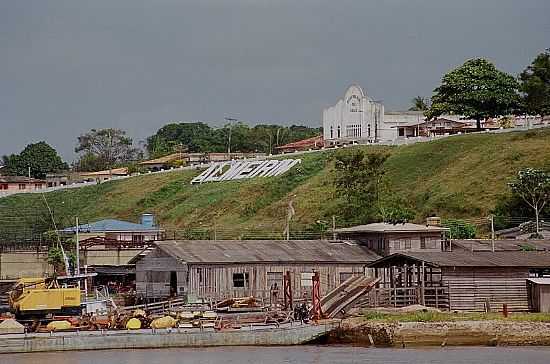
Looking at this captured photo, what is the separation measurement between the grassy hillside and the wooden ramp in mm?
33774

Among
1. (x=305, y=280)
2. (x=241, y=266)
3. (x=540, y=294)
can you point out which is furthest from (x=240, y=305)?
(x=540, y=294)

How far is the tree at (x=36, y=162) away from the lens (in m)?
163

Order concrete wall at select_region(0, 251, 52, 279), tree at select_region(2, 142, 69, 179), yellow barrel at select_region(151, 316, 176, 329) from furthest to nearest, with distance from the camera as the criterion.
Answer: tree at select_region(2, 142, 69, 179) < concrete wall at select_region(0, 251, 52, 279) < yellow barrel at select_region(151, 316, 176, 329)

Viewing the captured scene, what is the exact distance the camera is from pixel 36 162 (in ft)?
540

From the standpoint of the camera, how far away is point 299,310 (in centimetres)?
4538

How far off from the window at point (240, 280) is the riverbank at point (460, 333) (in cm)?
1208

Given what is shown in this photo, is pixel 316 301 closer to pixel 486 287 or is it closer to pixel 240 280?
pixel 486 287

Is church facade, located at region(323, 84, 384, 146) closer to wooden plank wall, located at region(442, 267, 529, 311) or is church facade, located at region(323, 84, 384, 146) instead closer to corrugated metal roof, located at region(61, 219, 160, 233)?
corrugated metal roof, located at region(61, 219, 160, 233)

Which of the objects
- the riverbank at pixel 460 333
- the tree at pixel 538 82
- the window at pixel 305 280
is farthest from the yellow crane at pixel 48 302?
the tree at pixel 538 82

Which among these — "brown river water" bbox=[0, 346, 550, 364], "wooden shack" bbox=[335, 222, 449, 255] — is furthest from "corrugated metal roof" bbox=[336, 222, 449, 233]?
"brown river water" bbox=[0, 346, 550, 364]

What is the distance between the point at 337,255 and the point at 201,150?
118452mm

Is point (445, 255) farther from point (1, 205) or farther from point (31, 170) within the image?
point (31, 170)

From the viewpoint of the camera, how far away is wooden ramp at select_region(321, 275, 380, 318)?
46.9 meters

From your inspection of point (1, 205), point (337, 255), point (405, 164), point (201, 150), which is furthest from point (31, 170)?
point (337, 255)
